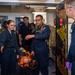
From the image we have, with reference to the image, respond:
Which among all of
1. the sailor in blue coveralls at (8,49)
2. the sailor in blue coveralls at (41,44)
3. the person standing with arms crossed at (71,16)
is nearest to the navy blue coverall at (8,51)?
the sailor in blue coveralls at (8,49)

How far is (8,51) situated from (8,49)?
43mm

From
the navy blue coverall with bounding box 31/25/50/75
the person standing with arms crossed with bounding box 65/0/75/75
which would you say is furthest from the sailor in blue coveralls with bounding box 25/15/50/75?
the person standing with arms crossed with bounding box 65/0/75/75

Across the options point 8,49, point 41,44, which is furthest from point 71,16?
point 8,49

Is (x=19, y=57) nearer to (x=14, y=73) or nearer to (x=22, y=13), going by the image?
(x=14, y=73)

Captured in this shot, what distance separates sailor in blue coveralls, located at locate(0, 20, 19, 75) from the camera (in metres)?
4.43

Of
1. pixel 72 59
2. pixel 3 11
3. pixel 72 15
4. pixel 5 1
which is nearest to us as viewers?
pixel 72 15

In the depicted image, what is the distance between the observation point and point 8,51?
447cm

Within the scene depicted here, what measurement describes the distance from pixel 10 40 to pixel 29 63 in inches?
25.3

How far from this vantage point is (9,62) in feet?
15.1

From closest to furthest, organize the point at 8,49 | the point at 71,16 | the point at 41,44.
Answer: the point at 71,16
the point at 41,44
the point at 8,49

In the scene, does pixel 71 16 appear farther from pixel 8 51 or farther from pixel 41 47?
pixel 8 51

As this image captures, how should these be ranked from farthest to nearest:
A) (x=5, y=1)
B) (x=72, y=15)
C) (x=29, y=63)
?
(x=5, y=1) → (x=29, y=63) → (x=72, y=15)

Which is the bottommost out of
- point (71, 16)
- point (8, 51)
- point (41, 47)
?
point (8, 51)

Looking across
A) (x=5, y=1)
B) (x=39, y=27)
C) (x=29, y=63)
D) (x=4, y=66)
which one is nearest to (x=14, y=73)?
(x=4, y=66)
